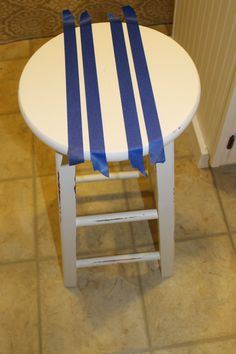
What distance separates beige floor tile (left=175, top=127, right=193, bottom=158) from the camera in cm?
148

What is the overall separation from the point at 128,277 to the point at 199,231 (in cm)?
27

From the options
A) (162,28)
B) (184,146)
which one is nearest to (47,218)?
(184,146)

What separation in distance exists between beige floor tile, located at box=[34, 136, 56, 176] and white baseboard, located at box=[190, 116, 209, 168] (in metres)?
0.49

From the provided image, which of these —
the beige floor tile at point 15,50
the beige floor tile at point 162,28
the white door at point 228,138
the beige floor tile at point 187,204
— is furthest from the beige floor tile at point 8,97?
the white door at point 228,138

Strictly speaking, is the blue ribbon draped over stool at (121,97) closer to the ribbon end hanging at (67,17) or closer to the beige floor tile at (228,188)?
the ribbon end hanging at (67,17)

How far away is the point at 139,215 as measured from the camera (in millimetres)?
996

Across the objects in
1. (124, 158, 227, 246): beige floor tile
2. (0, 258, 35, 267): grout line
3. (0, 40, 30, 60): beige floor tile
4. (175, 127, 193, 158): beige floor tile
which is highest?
(0, 40, 30, 60): beige floor tile

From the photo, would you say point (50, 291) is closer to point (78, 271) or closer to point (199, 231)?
point (78, 271)

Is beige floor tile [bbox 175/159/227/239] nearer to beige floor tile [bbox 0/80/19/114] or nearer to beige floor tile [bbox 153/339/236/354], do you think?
beige floor tile [bbox 153/339/236/354]

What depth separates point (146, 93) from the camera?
2.61 feet

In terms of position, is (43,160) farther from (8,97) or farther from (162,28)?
(162,28)

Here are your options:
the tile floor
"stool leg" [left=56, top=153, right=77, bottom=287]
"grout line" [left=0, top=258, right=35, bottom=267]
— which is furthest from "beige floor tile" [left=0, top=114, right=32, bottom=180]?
"stool leg" [left=56, top=153, right=77, bottom=287]

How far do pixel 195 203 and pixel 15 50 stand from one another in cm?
101

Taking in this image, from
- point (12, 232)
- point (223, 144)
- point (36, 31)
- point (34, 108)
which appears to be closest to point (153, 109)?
point (34, 108)
